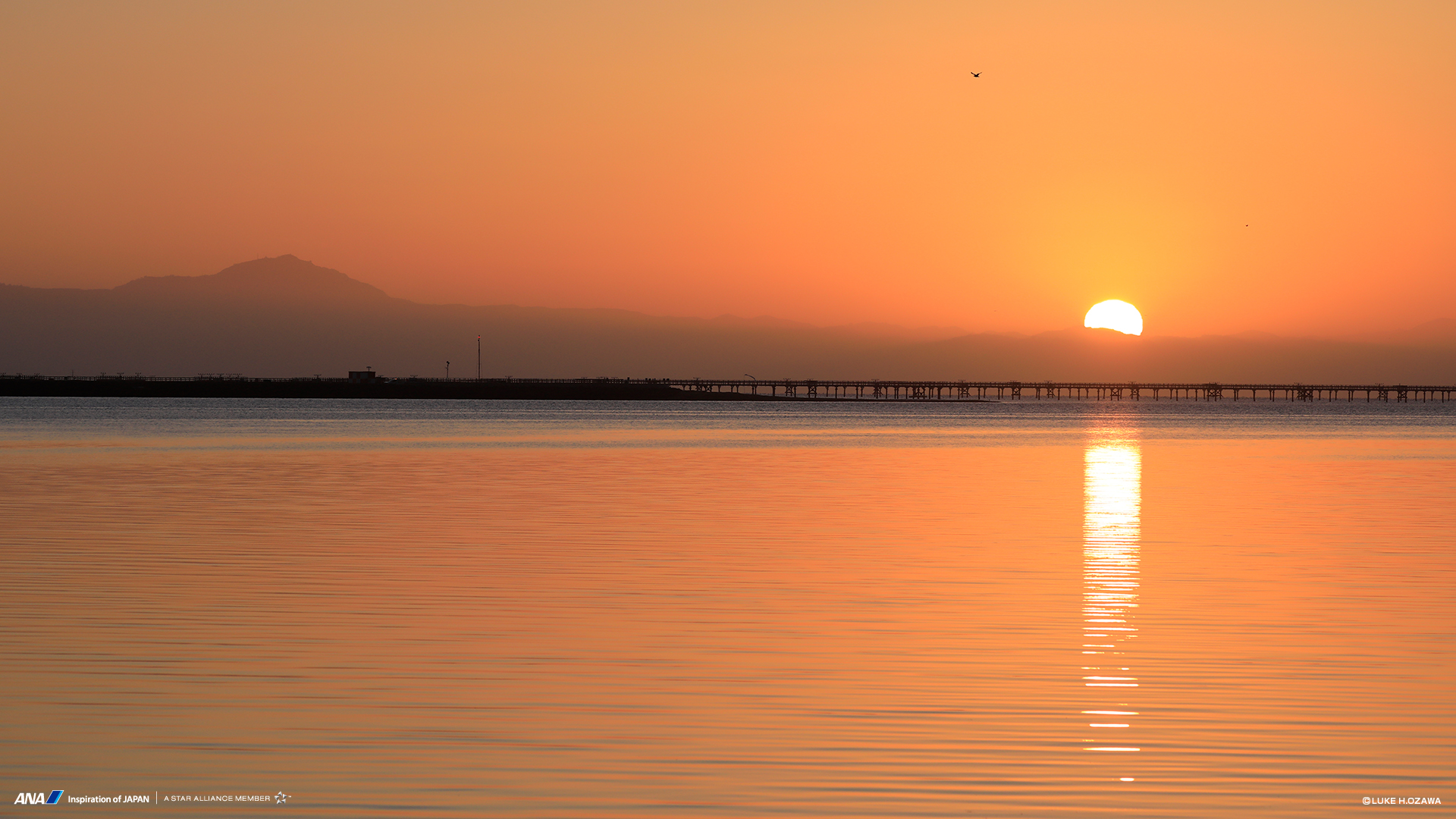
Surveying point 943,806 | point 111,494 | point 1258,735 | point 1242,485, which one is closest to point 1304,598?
point 1258,735

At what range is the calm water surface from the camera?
Answer: 9.37 meters

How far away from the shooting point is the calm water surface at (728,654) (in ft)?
30.7

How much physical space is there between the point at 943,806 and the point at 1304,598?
10872 mm

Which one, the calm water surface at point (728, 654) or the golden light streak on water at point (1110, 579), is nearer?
the calm water surface at point (728, 654)

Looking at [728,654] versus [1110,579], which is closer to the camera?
[728,654]

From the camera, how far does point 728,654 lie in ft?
45.4

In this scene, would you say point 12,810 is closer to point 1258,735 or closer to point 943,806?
point 943,806

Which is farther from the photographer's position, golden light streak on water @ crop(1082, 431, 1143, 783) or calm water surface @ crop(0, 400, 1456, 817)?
golden light streak on water @ crop(1082, 431, 1143, 783)

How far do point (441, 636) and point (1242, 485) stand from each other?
31.1 m

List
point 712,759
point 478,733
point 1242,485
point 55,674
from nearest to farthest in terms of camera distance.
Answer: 1. point 712,759
2. point 478,733
3. point 55,674
4. point 1242,485

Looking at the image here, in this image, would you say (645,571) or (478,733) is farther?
(645,571)

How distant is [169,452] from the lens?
56.8 m

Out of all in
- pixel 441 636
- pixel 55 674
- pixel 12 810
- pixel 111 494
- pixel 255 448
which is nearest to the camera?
pixel 12 810

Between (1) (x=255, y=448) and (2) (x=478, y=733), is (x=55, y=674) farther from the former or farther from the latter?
(1) (x=255, y=448)
